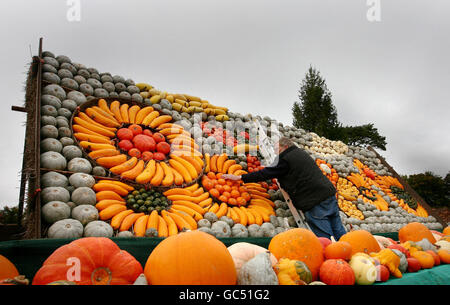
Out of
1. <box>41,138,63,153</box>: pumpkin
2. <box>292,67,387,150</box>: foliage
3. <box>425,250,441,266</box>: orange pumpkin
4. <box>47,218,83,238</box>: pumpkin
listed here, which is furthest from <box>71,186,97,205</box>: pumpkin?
<box>292,67,387,150</box>: foliage

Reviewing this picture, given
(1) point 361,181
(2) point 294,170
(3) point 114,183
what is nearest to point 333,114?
(1) point 361,181

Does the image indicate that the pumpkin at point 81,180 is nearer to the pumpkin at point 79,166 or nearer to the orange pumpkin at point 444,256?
the pumpkin at point 79,166

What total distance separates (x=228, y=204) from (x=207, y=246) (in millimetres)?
2721

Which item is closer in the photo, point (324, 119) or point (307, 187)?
point (307, 187)

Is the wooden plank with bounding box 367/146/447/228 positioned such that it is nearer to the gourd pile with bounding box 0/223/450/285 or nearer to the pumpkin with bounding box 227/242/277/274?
the gourd pile with bounding box 0/223/450/285

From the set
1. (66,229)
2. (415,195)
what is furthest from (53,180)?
(415,195)

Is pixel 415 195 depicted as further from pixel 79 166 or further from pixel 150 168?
pixel 79 166

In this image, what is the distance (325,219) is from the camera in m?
3.39

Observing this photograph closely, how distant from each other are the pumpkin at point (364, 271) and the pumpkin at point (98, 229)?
2.05 metres

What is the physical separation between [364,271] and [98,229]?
215 cm

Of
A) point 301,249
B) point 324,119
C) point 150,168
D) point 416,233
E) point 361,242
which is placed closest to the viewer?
point 301,249

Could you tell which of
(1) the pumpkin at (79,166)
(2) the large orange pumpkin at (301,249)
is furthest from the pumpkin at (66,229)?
(2) the large orange pumpkin at (301,249)

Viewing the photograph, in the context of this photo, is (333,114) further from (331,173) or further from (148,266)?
(148,266)

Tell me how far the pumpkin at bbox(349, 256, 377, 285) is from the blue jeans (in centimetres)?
216
